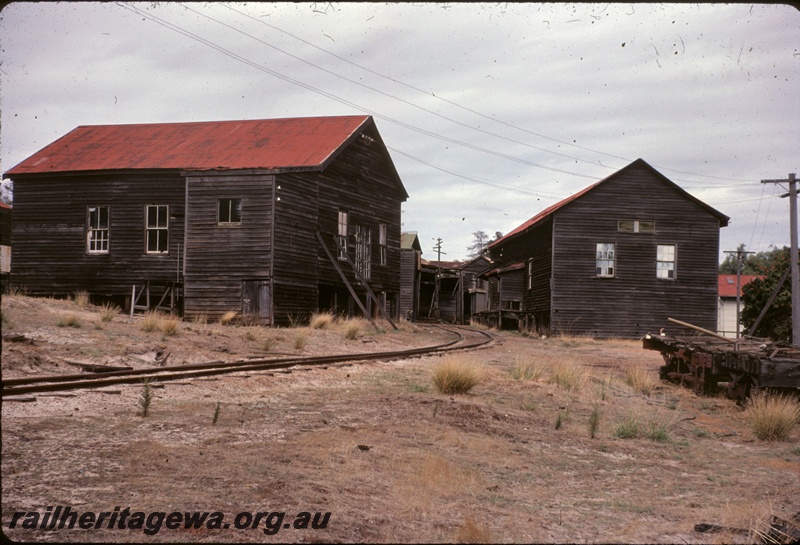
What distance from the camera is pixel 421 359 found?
49.0 ft

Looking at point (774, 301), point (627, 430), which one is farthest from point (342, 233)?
point (774, 301)

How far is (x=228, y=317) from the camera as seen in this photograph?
20.1m

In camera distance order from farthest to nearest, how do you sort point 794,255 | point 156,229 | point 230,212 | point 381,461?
point 156,229 < point 794,255 < point 230,212 < point 381,461

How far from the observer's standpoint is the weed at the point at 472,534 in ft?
12.4

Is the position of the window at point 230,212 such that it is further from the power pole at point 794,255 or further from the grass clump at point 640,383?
the power pole at point 794,255

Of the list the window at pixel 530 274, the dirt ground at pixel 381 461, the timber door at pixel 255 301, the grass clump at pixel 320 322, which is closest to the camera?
the dirt ground at pixel 381 461

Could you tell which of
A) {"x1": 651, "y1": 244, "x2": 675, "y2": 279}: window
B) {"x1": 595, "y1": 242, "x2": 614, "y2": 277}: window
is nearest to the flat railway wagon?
{"x1": 595, "y1": 242, "x2": 614, "y2": 277}: window

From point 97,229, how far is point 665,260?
24.3 meters

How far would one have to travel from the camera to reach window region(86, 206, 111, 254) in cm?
2475

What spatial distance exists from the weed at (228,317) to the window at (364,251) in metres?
6.42

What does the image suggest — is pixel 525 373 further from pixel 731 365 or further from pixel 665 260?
pixel 665 260

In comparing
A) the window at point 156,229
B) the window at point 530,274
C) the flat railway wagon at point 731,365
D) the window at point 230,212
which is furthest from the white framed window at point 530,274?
the flat railway wagon at point 731,365

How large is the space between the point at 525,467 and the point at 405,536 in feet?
8.18

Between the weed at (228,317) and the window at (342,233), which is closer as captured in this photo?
the weed at (228,317)
